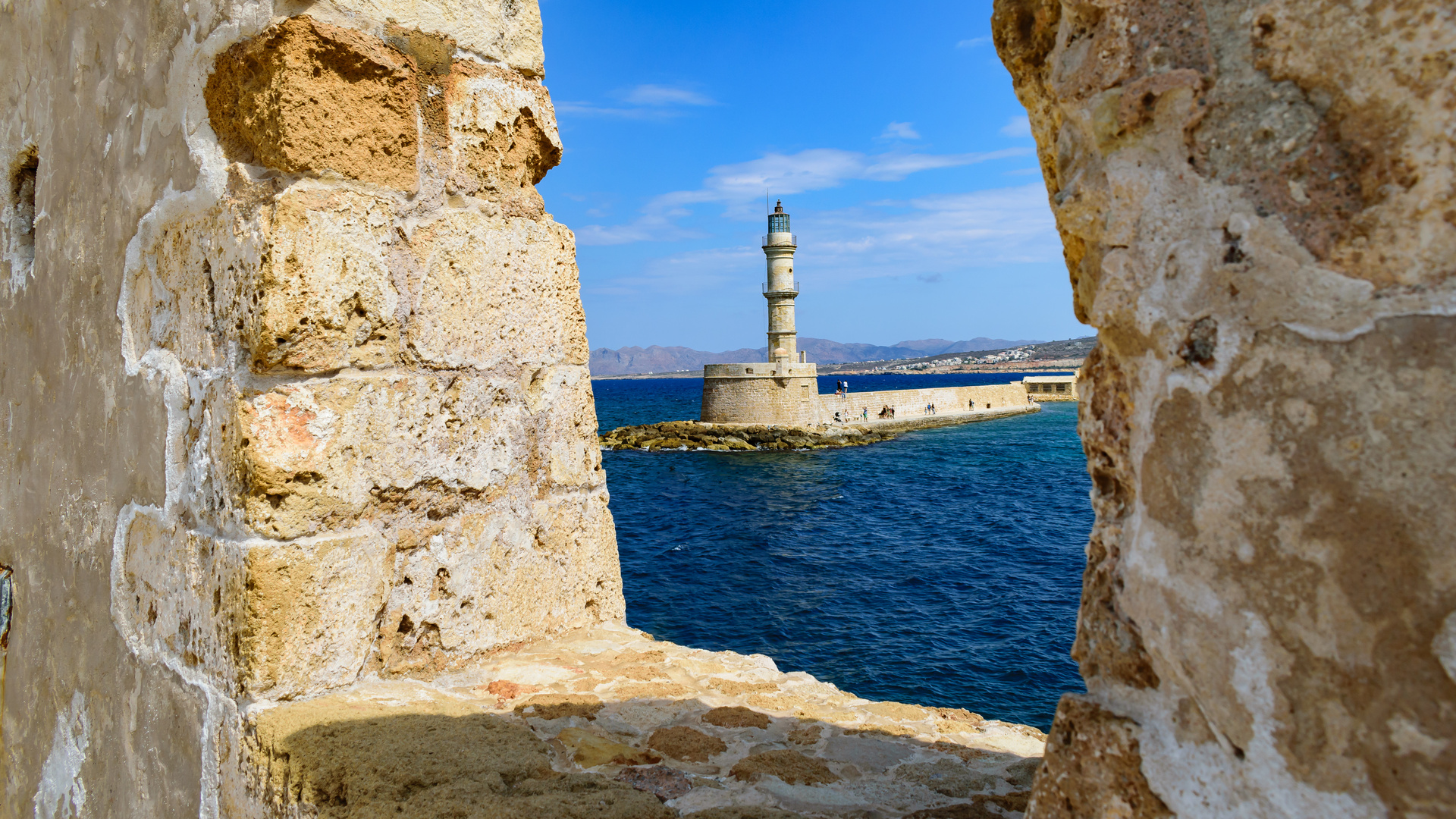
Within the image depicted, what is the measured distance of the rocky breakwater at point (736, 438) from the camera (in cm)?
3584

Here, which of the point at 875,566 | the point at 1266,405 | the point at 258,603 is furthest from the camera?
the point at 875,566

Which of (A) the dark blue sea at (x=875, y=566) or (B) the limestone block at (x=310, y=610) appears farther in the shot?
(A) the dark blue sea at (x=875, y=566)

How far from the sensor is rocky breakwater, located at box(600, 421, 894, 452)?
35.8m

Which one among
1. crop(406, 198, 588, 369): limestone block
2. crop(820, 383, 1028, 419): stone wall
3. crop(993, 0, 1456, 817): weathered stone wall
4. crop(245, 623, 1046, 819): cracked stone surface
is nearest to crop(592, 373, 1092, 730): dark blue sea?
crop(820, 383, 1028, 419): stone wall

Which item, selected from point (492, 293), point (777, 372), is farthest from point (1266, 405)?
point (777, 372)

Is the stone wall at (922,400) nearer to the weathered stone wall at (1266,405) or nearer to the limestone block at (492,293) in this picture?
the limestone block at (492,293)

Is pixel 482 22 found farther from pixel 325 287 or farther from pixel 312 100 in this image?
pixel 325 287

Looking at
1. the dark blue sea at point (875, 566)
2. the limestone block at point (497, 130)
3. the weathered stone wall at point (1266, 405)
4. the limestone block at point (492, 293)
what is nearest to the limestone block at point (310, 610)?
the limestone block at point (492, 293)

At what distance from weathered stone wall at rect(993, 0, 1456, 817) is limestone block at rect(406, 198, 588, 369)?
1.58 metres

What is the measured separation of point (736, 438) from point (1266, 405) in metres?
35.5

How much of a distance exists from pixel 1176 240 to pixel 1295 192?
0.12 m

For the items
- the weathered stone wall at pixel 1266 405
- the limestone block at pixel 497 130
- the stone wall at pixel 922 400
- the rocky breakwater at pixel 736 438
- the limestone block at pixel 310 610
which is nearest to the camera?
the weathered stone wall at pixel 1266 405

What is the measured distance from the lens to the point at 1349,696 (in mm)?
845

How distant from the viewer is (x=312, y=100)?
1.96 m
